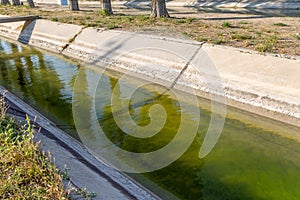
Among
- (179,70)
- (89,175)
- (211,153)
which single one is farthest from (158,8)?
(89,175)

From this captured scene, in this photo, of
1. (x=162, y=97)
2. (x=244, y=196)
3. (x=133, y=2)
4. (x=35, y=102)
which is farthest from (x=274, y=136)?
(x=133, y=2)

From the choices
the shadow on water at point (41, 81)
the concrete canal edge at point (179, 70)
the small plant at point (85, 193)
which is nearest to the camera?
the small plant at point (85, 193)

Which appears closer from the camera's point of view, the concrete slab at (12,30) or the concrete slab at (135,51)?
the concrete slab at (135,51)

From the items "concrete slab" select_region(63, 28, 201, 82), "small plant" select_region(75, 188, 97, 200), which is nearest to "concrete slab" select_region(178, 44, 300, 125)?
"concrete slab" select_region(63, 28, 201, 82)

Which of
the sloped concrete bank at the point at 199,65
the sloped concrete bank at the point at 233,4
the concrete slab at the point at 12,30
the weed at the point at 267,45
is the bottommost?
the concrete slab at the point at 12,30

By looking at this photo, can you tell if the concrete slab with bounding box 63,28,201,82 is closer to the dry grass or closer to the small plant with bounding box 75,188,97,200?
the dry grass

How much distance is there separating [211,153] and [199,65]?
14.5 ft

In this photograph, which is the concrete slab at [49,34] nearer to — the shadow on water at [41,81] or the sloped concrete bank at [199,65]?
the sloped concrete bank at [199,65]

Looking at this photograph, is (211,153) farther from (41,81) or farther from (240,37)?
(41,81)

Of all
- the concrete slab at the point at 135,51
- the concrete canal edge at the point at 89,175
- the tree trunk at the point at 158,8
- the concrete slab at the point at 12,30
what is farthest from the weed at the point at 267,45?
the concrete slab at the point at 12,30

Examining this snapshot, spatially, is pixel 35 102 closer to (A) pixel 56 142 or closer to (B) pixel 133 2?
(A) pixel 56 142

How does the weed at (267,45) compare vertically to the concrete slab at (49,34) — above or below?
above

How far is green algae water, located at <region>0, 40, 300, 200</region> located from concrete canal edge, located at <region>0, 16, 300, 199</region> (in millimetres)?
527

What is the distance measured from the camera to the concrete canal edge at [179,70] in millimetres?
6199
